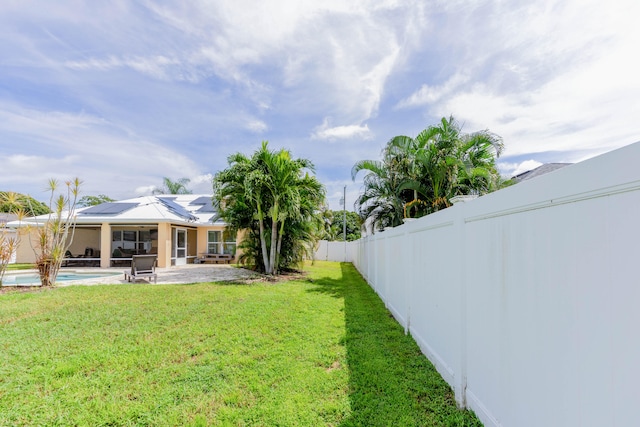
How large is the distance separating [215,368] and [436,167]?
7.88 metres

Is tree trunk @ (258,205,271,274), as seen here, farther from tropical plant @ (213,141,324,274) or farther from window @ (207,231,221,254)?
window @ (207,231,221,254)

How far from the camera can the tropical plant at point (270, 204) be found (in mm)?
12492

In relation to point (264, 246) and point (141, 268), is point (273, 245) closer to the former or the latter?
point (264, 246)

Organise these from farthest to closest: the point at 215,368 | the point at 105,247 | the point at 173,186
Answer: the point at 173,186, the point at 105,247, the point at 215,368

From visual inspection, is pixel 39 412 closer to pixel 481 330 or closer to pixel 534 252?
pixel 481 330

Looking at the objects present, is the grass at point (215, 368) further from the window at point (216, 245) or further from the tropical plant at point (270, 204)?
the window at point (216, 245)

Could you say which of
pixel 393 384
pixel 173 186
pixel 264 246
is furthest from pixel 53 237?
pixel 173 186

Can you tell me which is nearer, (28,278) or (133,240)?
(28,278)

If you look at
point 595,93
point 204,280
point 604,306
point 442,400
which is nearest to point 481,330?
point 442,400

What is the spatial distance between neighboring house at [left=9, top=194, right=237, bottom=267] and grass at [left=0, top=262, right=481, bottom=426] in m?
9.91

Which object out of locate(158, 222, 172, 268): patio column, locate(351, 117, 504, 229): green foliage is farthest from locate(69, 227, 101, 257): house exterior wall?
locate(351, 117, 504, 229): green foliage

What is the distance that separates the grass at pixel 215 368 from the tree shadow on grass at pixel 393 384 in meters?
0.01

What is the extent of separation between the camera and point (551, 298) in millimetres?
1820

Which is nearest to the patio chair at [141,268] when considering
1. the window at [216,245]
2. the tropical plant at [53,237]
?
the tropical plant at [53,237]
